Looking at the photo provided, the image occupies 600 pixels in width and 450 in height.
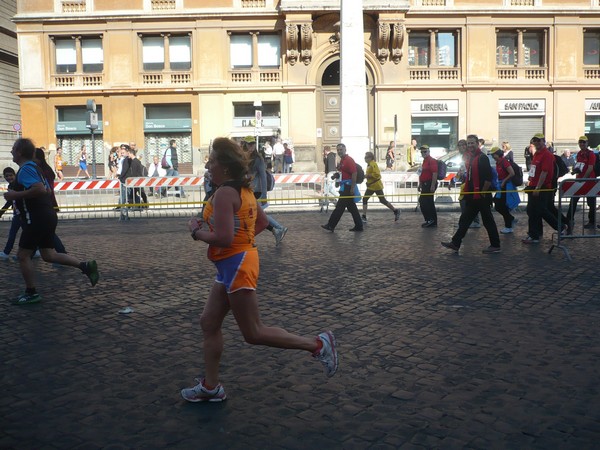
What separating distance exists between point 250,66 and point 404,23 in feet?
27.1

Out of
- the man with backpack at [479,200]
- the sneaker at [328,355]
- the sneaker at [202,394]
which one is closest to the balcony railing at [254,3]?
the man with backpack at [479,200]

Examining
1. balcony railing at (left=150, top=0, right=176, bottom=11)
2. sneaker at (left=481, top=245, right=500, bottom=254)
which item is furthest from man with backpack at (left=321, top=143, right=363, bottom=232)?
balcony railing at (left=150, top=0, right=176, bottom=11)

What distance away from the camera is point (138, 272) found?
9969 mm

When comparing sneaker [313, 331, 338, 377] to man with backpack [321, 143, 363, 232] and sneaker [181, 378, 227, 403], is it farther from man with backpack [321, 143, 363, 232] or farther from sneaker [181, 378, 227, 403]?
man with backpack [321, 143, 363, 232]

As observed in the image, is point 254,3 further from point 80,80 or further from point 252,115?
point 80,80

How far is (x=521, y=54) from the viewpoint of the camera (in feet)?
124

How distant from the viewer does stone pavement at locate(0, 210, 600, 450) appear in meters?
4.06

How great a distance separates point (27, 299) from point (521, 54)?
3502 centimetres

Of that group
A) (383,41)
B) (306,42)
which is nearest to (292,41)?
(306,42)

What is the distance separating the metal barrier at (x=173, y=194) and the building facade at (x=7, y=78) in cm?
2481

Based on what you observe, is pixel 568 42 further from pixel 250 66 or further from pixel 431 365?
pixel 431 365

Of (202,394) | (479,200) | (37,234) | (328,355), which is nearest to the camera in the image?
(202,394)

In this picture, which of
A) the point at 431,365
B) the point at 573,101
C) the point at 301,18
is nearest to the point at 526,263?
the point at 431,365

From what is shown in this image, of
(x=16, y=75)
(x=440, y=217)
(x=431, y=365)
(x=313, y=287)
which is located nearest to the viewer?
(x=431, y=365)
